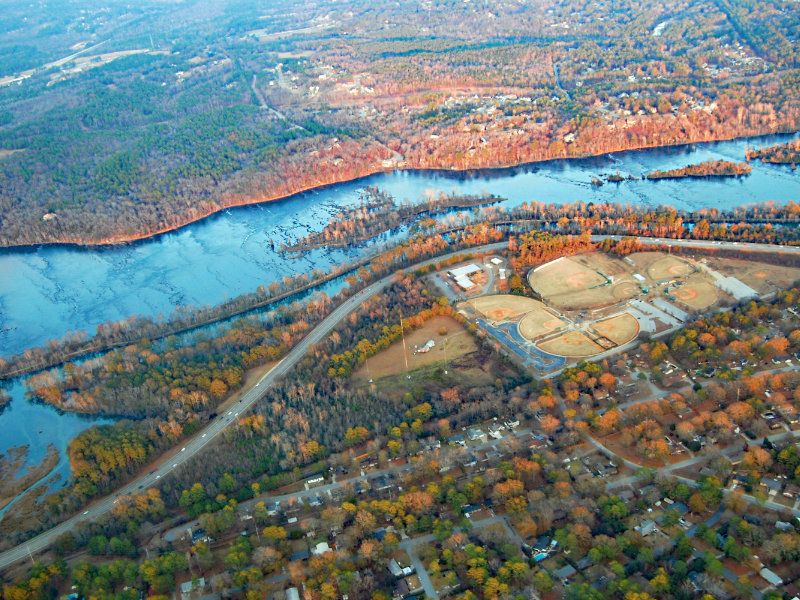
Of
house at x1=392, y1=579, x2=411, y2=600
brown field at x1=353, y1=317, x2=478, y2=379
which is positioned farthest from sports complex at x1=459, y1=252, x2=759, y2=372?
house at x1=392, y1=579, x2=411, y2=600

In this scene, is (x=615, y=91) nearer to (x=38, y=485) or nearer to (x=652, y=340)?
(x=652, y=340)

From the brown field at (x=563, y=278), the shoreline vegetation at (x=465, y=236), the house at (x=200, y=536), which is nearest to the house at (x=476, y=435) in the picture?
the house at (x=200, y=536)

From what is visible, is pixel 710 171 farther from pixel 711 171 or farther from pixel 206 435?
pixel 206 435

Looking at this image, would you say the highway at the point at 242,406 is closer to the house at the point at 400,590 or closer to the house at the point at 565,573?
the house at the point at 400,590

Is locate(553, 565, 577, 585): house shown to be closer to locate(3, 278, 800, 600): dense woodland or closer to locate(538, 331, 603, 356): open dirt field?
locate(3, 278, 800, 600): dense woodland

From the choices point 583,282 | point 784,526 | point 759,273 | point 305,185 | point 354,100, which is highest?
point 354,100

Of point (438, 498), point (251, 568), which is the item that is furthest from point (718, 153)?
point (251, 568)

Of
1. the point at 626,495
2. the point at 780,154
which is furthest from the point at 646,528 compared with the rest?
the point at 780,154
